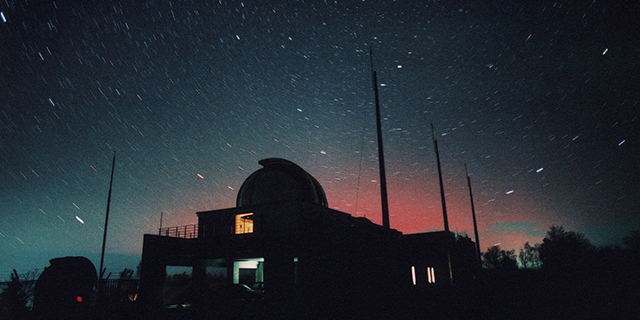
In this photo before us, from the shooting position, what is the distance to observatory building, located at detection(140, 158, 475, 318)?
15.1 meters

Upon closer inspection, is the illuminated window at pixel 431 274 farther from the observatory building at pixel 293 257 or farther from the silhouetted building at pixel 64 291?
the silhouetted building at pixel 64 291

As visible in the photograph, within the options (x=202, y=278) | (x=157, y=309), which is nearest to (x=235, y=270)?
(x=202, y=278)

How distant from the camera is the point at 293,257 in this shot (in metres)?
16.9

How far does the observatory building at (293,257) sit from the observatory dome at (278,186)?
8 cm

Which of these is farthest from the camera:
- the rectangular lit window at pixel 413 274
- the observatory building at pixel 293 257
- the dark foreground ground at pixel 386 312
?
the rectangular lit window at pixel 413 274

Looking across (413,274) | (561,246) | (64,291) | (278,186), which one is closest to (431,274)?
(413,274)

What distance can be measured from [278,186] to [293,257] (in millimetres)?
8802

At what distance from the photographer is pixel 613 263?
32.2 metres

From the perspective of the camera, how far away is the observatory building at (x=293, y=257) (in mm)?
15078

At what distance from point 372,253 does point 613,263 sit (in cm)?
2869

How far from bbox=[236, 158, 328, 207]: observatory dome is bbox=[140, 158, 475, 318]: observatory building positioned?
0.25ft

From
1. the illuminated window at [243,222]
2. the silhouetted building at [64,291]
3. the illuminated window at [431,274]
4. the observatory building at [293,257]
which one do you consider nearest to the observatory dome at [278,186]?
the observatory building at [293,257]

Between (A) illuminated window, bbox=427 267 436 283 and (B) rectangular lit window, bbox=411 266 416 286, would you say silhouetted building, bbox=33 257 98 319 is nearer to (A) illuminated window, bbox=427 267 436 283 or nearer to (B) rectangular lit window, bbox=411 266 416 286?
(B) rectangular lit window, bbox=411 266 416 286

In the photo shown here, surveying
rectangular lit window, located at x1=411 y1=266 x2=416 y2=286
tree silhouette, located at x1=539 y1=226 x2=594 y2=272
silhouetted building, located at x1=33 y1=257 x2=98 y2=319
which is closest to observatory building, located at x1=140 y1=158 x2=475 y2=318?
rectangular lit window, located at x1=411 y1=266 x2=416 y2=286
